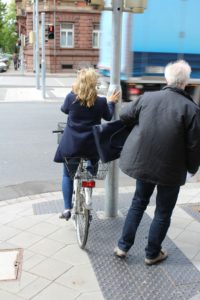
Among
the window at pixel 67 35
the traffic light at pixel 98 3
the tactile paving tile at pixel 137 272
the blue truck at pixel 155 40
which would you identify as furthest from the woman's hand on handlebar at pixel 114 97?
the window at pixel 67 35

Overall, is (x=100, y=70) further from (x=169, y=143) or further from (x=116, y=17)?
(x=169, y=143)

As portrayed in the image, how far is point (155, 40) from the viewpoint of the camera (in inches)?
446

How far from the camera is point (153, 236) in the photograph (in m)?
3.97

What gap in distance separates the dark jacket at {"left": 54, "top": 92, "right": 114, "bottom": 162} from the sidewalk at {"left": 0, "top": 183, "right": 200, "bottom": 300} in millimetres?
894

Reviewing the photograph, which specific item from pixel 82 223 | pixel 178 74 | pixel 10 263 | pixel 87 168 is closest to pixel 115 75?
pixel 87 168

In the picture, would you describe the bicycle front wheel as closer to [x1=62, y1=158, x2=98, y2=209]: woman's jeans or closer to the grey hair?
[x1=62, y1=158, x2=98, y2=209]: woman's jeans

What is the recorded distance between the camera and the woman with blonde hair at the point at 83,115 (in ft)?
13.9

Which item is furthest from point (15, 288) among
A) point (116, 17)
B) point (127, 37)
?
point (127, 37)

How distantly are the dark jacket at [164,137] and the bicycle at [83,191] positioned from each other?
0.62m

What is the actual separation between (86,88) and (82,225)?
1297 millimetres

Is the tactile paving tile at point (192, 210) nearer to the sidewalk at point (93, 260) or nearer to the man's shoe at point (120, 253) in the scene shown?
the sidewalk at point (93, 260)

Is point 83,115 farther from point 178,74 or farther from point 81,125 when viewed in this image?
Answer: point 178,74

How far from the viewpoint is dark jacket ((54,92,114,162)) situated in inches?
169

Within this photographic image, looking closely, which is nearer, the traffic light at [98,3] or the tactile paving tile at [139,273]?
the tactile paving tile at [139,273]
